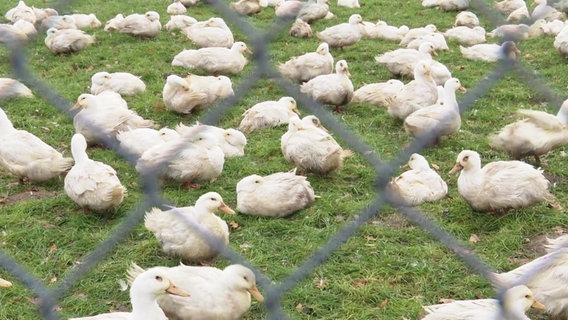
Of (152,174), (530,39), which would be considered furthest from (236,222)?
(530,39)

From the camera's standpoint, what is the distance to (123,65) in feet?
18.8

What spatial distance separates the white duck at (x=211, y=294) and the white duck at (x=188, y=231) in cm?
31

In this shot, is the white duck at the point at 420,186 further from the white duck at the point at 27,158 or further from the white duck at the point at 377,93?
the white duck at the point at 27,158

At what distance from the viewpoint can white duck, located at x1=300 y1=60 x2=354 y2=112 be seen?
4.50 m

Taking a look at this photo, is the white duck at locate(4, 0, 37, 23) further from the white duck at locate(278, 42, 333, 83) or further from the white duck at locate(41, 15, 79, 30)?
the white duck at locate(278, 42, 333, 83)

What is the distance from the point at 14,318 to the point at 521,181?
2.14 meters

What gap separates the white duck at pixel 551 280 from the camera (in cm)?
220

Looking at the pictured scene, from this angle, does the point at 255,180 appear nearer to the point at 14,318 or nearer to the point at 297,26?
the point at 14,318

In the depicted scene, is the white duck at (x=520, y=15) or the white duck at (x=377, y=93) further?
the white duck at (x=520, y=15)

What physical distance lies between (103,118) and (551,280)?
2.57 metres

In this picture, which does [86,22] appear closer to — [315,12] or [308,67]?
[315,12]

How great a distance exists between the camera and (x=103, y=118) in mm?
3820

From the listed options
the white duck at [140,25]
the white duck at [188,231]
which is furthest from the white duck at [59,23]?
the white duck at [188,231]

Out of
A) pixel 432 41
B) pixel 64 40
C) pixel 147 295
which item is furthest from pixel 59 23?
pixel 147 295
